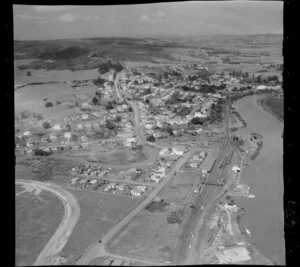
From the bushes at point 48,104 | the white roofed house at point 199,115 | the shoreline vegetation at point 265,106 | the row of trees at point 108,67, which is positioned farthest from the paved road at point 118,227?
the shoreline vegetation at point 265,106

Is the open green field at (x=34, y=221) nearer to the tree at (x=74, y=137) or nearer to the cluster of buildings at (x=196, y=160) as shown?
the tree at (x=74, y=137)

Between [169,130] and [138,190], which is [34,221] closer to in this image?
[138,190]

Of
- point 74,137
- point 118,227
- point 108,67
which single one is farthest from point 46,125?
point 118,227

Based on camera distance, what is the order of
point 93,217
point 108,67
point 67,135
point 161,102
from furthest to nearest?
point 161,102 < point 67,135 < point 108,67 < point 93,217

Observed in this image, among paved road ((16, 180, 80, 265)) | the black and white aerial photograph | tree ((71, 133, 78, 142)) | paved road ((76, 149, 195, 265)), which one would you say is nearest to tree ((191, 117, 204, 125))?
the black and white aerial photograph
